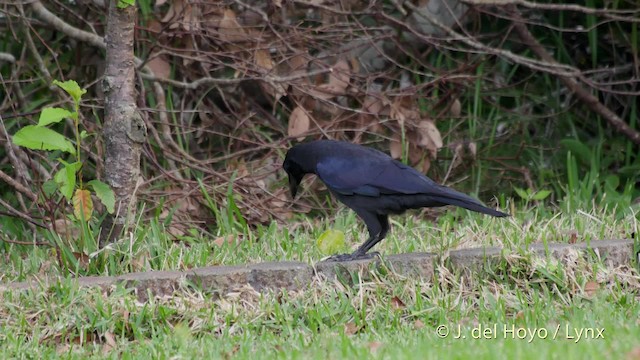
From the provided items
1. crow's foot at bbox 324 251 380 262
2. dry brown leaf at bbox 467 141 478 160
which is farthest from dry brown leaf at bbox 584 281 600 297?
dry brown leaf at bbox 467 141 478 160

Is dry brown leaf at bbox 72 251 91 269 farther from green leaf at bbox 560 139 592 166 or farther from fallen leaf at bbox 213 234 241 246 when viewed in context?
green leaf at bbox 560 139 592 166

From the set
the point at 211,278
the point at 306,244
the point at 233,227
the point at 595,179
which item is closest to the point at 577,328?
the point at 211,278

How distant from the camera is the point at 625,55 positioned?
877 centimetres

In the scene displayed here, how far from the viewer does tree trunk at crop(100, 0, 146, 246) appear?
5.38m

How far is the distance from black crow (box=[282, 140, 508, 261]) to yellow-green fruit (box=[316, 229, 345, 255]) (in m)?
0.33

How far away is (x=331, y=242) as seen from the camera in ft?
18.5

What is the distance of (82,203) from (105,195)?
0.41ft

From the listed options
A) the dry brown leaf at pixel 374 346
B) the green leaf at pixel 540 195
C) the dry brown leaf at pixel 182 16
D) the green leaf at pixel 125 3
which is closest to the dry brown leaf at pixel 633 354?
the dry brown leaf at pixel 374 346

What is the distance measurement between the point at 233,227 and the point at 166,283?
1.76 m

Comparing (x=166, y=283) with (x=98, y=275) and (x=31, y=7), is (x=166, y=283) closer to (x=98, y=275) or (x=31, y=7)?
(x=98, y=275)

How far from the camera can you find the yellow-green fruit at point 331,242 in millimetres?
5609

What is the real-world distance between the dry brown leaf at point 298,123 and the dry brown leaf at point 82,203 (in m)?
2.40

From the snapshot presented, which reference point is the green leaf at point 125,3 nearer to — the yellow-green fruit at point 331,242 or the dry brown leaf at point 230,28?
the yellow-green fruit at point 331,242

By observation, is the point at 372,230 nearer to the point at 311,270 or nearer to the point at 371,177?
the point at 371,177
